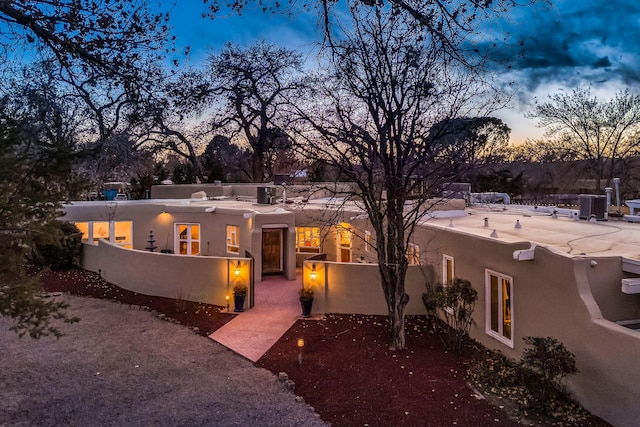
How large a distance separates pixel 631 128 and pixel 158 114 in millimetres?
28386

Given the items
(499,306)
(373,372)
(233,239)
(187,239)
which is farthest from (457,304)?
(187,239)

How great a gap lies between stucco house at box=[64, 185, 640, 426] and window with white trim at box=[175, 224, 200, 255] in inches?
1.6

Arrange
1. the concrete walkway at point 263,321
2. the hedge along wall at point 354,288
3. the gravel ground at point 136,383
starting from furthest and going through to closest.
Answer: the hedge along wall at point 354,288 < the concrete walkway at point 263,321 < the gravel ground at point 136,383

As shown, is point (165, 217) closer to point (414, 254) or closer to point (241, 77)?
point (414, 254)

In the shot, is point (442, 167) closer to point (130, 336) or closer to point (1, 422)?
point (130, 336)

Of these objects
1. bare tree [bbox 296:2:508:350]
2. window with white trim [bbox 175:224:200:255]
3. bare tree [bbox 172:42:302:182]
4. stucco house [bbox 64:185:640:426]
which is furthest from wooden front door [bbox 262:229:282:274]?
bare tree [bbox 172:42:302:182]

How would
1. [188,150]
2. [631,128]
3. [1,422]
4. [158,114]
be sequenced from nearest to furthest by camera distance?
1. [158,114]
2. [1,422]
3. [631,128]
4. [188,150]

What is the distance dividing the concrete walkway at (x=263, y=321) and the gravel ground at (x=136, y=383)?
1.22 ft

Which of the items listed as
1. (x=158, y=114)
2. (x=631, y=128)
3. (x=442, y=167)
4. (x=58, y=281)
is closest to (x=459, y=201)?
(x=442, y=167)

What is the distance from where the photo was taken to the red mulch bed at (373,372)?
21.3 ft

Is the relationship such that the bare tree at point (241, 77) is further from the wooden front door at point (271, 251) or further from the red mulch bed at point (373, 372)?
the red mulch bed at point (373, 372)

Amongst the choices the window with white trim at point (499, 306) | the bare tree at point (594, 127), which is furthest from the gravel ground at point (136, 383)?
the bare tree at point (594, 127)

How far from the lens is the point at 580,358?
6527mm

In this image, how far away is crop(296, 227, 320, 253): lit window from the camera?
1678 centimetres
